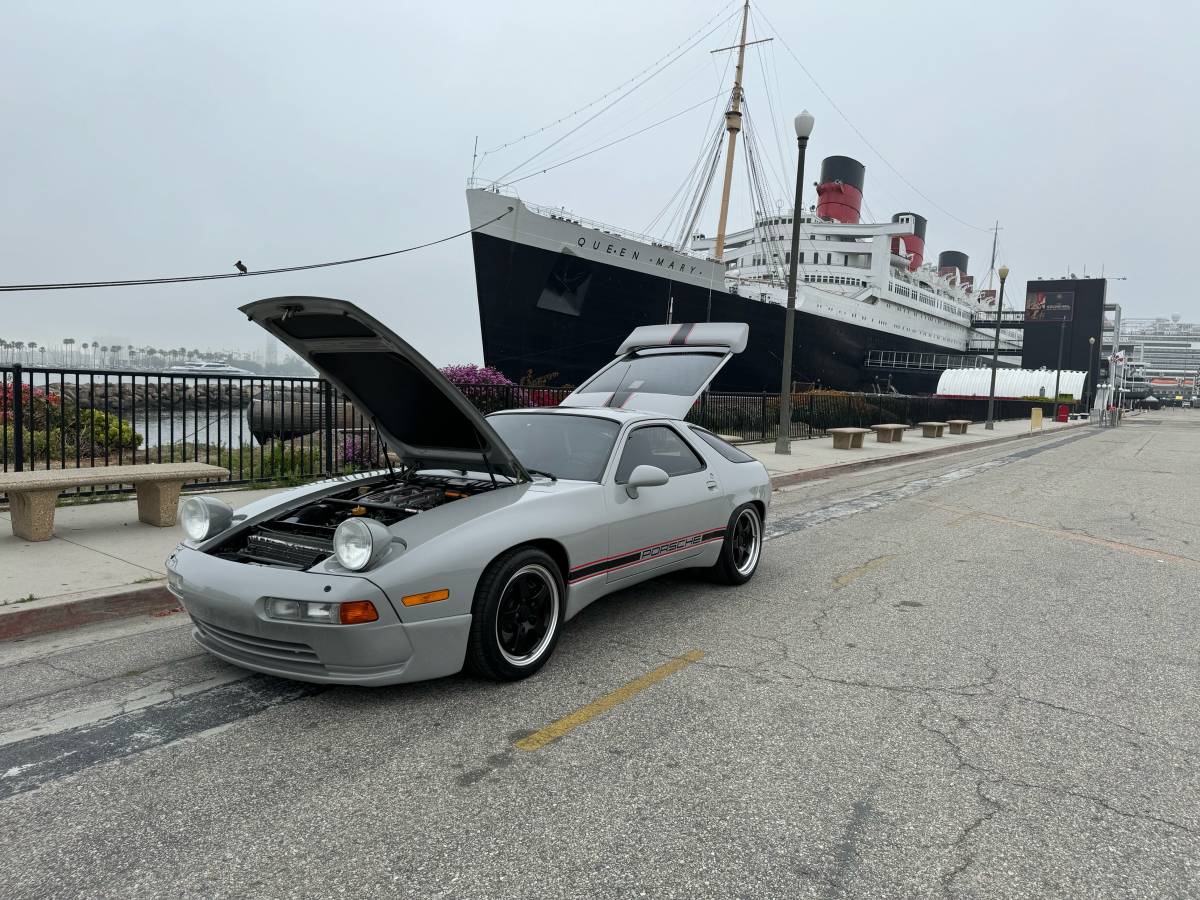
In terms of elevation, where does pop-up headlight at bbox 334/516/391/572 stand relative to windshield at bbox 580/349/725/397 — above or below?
below

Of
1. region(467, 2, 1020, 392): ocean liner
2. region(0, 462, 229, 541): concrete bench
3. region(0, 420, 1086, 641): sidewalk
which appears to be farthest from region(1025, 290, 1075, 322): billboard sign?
region(0, 420, 1086, 641): sidewalk

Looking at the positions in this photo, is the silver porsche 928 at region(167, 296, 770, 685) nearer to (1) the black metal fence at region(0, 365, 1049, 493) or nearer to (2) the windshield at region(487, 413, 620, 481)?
(2) the windshield at region(487, 413, 620, 481)

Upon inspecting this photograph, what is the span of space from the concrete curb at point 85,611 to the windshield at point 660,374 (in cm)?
637

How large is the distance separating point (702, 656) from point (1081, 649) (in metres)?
2.27

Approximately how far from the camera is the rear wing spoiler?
413 inches

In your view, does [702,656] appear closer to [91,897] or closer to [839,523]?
[91,897]

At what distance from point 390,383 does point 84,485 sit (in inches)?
134

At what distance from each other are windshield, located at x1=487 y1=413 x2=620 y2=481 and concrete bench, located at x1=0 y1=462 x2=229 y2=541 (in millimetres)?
3331

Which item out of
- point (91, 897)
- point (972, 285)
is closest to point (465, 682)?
point (91, 897)

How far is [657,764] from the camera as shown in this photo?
2.97m

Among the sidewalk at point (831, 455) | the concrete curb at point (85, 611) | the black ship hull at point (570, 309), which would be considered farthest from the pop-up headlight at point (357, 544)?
the black ship hull at point (570, 309)

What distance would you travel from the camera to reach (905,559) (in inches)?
270

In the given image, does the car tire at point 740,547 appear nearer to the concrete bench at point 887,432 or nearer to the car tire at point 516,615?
the car tire at point 516,615

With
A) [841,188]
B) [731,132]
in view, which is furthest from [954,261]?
[731,132]
